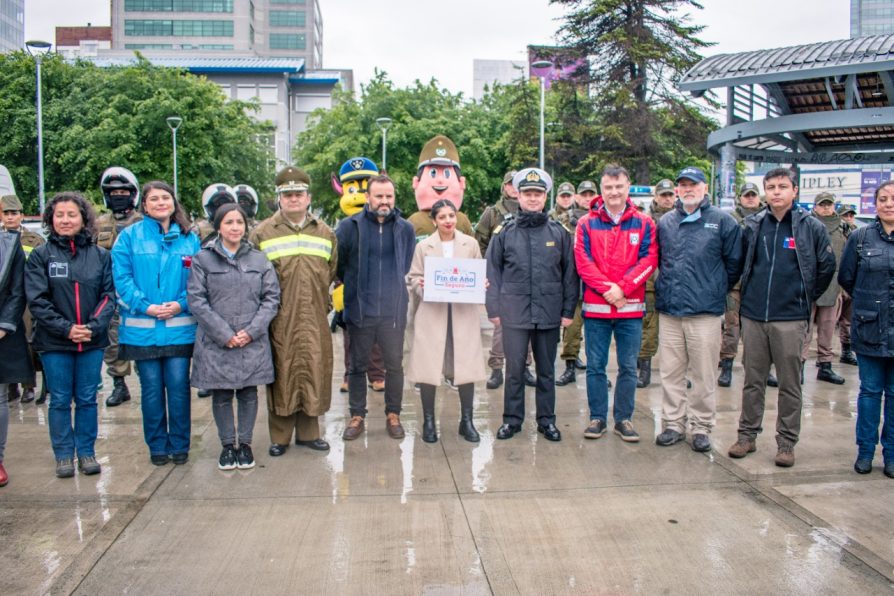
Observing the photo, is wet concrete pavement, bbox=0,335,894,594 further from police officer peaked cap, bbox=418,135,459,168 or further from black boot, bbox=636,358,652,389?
police officer peaked cap, bbox=418,135,459,168

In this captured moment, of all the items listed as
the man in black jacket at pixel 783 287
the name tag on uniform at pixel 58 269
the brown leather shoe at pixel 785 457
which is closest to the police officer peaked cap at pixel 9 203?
the name tag on uniform at pixel 58 269

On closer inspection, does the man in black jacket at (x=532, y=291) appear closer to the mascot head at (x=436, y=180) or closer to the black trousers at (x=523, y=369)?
the black trousers at (x=523, y=369)

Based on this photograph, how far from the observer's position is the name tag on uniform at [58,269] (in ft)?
15.9

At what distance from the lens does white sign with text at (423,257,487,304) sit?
18.0 feet

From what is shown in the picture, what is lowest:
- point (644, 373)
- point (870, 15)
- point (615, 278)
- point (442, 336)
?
point (644, 373)

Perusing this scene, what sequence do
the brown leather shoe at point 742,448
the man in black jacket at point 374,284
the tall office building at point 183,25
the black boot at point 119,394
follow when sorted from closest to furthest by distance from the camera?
the brown leather shoe at point 742,448
the man in black jacket at point 374,284
the black boot at point 119,394
the tall office building at point 183,25

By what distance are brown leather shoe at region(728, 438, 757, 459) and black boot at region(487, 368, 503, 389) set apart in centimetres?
271

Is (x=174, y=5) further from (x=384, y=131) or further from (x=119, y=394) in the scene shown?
(x=119, y=394)

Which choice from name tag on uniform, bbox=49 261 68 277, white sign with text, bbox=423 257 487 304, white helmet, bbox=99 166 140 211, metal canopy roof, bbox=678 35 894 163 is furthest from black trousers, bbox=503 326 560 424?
metal canopy roof, bbox=678 35 894 163

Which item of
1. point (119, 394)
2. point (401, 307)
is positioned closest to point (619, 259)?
point (401, 307)

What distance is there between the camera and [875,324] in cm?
488

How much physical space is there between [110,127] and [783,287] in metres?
33.4

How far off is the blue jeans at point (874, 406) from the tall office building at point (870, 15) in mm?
167217

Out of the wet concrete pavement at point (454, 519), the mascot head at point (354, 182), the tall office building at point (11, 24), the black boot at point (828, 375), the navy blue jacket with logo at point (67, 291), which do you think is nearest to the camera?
the wet concrete pavement at point (454, 519)
